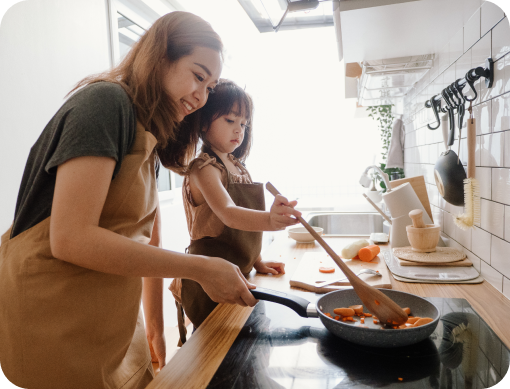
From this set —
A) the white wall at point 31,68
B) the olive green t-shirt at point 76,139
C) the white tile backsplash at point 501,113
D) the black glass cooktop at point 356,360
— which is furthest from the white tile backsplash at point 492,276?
the white wall at point 31,68

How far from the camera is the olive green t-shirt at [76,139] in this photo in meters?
0.55

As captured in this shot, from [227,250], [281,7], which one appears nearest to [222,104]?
[281,7]

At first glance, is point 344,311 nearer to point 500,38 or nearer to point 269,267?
point 269,267

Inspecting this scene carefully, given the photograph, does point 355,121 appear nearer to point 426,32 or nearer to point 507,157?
point 426,32

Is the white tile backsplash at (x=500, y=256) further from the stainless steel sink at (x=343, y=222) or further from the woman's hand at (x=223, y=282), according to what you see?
the stainless steel sink at (x=343, y=222)

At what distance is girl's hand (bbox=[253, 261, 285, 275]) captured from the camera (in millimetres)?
1139

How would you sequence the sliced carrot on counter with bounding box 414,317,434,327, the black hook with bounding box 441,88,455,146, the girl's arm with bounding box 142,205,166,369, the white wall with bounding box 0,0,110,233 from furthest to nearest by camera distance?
the white wall with bounding box 0,0,110,233
the black hook with bounding box 441,88,455,146
the girl's arm with bounding box 142,205,166,369
the sliced carrot on counter with bounding box 414,317,434,327

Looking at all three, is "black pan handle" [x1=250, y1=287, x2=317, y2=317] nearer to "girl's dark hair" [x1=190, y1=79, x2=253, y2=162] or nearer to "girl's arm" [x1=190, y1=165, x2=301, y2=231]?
"girl's arm" [x1=190, y1=165, x2=301, y2=231]

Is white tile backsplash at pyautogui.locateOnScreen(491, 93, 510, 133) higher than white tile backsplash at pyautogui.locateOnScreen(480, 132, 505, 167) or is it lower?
higher

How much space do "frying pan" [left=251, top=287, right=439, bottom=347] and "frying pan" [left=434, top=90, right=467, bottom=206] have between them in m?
0.46

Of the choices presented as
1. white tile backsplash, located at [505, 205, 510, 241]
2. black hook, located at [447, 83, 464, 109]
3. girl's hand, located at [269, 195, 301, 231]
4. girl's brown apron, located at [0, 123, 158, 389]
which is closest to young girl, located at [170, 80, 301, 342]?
girl's hand, located at [269, 195, 301, 231]

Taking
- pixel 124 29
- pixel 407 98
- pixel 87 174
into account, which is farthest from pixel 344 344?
pixel 124 29

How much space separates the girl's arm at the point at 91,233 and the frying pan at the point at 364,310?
0.77 ft

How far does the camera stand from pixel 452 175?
1083 mm
